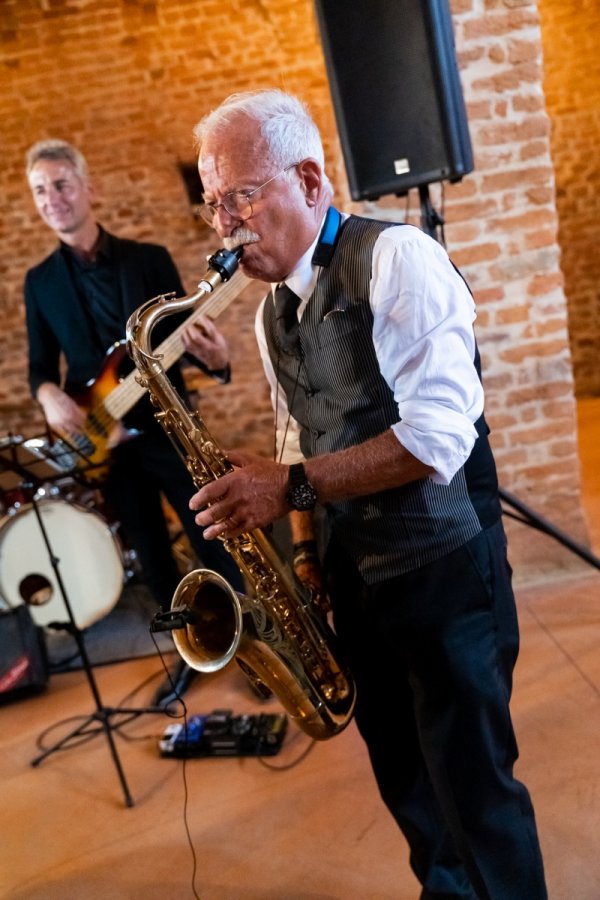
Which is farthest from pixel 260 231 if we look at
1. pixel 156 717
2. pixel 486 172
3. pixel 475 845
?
pixel 156 717

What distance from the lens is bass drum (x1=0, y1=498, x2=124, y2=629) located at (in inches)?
136

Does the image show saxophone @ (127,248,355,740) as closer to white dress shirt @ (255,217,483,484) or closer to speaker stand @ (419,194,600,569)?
white dress shirt @ (255,217,483,484)

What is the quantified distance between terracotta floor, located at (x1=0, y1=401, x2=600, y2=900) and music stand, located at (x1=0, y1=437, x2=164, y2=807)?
0.06 m

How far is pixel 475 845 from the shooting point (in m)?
1.48

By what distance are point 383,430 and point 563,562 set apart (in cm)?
221

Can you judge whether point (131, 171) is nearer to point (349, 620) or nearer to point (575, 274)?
point (575, 274)

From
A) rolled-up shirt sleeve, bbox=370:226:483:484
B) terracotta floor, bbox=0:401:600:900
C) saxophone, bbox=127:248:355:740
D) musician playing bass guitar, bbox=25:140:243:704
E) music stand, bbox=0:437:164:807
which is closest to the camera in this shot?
rolled-up shirt sleeve, bbox=370:226:483:484

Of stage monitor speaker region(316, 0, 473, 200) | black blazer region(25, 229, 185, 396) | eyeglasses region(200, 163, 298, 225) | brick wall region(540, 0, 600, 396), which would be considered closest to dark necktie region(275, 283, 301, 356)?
eyeglasses region(200, 163, 298, 225)

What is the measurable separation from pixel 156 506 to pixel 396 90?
180cm

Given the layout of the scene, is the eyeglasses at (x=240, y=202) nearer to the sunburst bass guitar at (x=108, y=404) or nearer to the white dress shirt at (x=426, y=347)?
the white dress shirt at (x=426, y=347)

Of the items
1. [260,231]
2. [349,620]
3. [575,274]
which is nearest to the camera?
[260,231]

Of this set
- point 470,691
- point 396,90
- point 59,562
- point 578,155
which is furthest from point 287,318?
point 578,155

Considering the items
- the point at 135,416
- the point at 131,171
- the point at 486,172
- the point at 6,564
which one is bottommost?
the point at 6,564

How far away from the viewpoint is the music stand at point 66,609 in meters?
2.50
